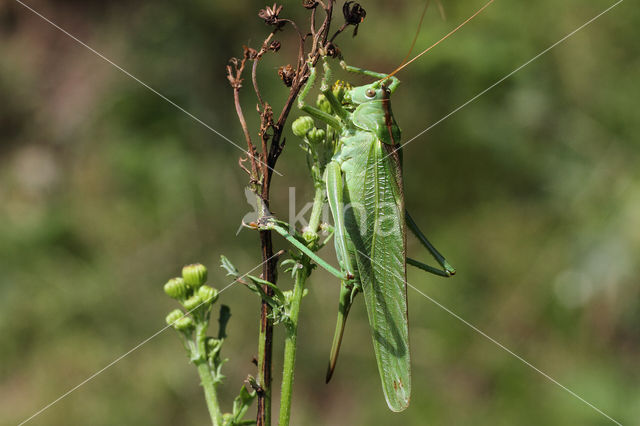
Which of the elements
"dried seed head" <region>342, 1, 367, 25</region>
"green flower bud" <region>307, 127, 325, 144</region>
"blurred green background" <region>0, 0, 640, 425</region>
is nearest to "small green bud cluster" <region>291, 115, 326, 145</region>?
"green flower bud" <region>307, 127, 325, 144</region>

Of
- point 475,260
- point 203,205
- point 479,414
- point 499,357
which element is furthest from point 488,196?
point 203,205

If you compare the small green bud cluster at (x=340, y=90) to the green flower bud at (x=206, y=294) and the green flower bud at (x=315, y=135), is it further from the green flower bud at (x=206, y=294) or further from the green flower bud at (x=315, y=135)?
the green flower bud at (x=206, y=294)

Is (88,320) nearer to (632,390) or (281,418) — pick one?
(281,418)

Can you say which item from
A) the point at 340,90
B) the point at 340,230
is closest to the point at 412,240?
the point at 340,90

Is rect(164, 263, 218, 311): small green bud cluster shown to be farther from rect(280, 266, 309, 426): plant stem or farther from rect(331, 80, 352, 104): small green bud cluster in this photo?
rect(331, 80, 352, 104): small green bud cluster

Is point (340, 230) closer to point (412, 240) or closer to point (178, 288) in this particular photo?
point (178, 288)
